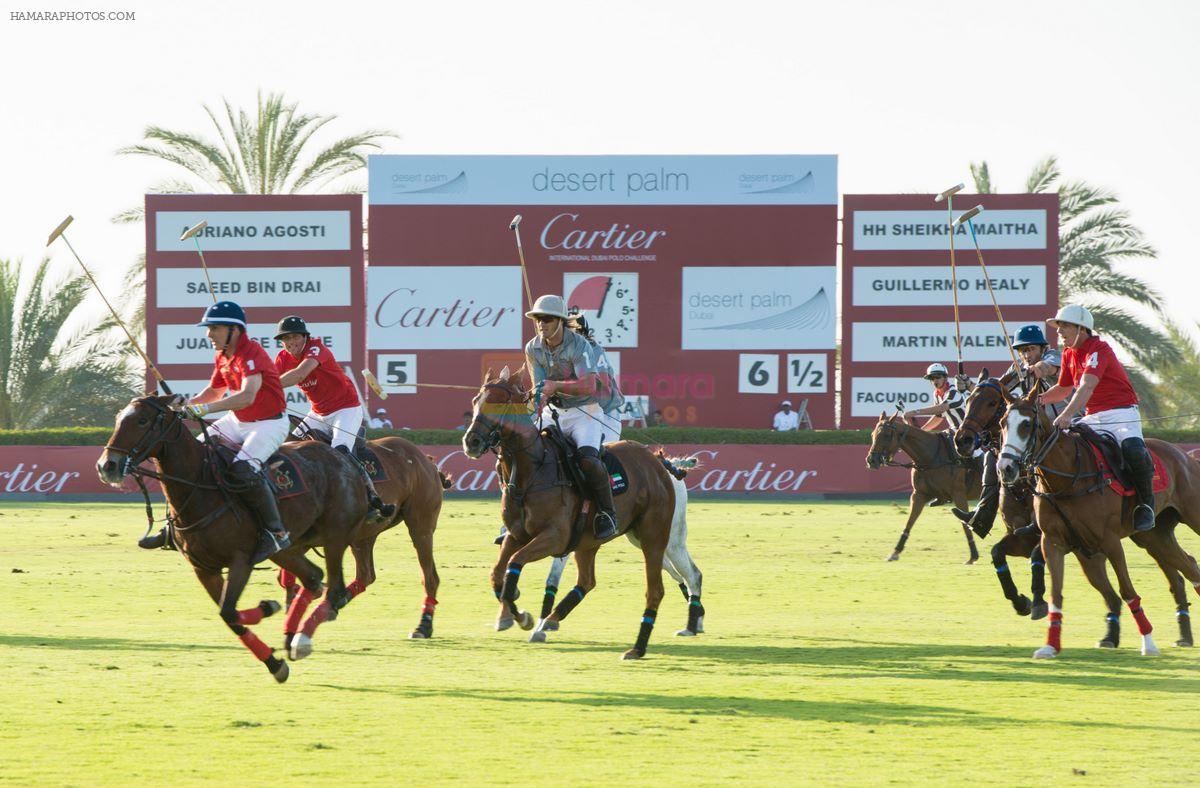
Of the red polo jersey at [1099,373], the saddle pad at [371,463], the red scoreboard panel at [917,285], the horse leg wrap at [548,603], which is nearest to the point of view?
the red polo jersey at [1099,373]

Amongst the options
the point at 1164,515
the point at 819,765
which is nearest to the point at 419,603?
the point at 1164,515

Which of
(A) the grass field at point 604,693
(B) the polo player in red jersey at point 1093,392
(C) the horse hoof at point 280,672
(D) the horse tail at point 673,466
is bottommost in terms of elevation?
(A) the grass field at point 604,693

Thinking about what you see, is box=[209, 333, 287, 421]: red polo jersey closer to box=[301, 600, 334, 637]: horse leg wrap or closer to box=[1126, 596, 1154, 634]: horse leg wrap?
box=[301, 600, 334, 637]: horse leg wrap

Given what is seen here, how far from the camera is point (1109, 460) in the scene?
12109 millimetres

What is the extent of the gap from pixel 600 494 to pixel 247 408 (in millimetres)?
2674

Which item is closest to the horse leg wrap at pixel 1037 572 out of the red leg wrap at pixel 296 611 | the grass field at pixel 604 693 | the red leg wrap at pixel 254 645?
the grass field at pixel 604 693

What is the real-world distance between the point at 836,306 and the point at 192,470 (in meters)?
30.6

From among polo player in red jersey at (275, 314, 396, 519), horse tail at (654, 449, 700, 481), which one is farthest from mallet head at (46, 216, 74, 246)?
horse tail at (654, 449, 700, 481)

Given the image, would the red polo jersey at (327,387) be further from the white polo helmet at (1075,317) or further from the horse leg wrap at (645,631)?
the white polo helmet at (1075,317)

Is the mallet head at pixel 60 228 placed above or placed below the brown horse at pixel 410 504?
above

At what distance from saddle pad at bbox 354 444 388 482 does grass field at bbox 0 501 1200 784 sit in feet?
4.27

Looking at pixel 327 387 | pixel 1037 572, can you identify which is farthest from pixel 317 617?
pixel 1037 572

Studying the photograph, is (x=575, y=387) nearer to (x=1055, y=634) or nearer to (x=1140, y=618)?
(x=1055, y=634)

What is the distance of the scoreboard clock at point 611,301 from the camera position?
3884 centimetres
